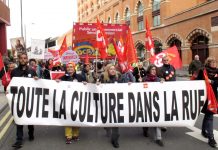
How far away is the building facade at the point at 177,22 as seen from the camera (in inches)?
1171

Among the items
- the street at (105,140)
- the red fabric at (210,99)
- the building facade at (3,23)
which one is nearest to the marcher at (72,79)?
the street at (105,140)

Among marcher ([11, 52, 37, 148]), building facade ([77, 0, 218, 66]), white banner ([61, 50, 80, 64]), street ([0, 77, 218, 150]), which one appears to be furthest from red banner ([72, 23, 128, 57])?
building facade ([77, 0, 218, 66])

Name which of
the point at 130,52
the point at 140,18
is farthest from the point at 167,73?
the point at 140,18

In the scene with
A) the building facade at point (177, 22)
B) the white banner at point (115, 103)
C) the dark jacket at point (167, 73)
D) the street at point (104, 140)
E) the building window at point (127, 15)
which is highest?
the building window at point (127, 15)

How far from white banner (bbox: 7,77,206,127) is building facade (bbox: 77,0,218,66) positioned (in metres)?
23.5

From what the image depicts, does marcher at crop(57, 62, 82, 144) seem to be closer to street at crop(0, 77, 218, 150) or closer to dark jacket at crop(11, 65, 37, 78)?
street at crop(0, 77, 218, 150)

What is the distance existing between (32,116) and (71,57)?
5.97m

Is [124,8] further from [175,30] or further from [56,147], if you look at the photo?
[56,147]

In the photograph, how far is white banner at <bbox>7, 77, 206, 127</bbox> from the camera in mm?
6562

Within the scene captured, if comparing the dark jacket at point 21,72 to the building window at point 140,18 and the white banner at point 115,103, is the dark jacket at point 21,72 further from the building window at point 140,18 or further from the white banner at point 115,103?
the building window at point 140,18

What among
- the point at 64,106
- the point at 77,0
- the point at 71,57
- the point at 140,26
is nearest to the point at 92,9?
the point at 77,0

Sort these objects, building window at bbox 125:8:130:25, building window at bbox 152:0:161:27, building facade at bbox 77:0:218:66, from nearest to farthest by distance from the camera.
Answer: building facade at bbox 77:0:218:66, building window at bbox 152:0:161:27, building window at bbox 125:8:130:25

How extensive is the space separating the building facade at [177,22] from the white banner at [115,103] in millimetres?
23509

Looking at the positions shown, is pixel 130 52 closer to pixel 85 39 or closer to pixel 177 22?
pixel 85 39
